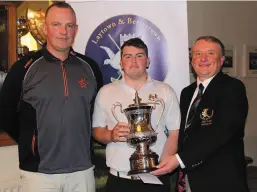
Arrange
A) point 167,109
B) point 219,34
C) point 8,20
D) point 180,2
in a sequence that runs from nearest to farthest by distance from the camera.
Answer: point 167,109 < point 180,2 < point 8,20 < point 219,34

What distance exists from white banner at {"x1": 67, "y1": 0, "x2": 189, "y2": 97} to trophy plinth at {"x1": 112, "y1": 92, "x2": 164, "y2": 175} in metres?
0.69

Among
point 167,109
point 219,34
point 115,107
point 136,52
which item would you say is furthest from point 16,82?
point 219,34

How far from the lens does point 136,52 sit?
2064 millimetres

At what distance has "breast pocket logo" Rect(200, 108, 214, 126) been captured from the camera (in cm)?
190

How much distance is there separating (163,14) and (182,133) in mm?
969

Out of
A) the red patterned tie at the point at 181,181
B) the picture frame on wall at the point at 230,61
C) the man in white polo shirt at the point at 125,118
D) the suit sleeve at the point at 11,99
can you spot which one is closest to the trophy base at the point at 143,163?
the man in white polo shirt at the point at 125,118

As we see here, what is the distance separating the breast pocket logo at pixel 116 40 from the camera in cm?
256

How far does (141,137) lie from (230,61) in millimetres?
2886

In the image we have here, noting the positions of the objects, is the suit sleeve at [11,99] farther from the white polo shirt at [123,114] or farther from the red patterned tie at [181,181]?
the red patterned tie at [181,181]

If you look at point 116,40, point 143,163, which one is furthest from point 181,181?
point 116,40

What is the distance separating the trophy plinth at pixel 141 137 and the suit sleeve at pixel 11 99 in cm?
63

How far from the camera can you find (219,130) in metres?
1.87

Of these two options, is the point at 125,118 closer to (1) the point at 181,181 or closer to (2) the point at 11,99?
(1) the point at 181,181

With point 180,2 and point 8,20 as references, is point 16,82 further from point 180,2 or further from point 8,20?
point 180,2
